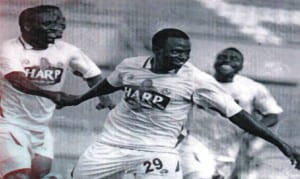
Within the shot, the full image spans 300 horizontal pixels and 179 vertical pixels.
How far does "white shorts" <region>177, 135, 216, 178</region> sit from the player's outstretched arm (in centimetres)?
17

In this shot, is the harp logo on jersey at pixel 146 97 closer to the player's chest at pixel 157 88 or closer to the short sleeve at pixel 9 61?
the player's chest at pixel 157 88

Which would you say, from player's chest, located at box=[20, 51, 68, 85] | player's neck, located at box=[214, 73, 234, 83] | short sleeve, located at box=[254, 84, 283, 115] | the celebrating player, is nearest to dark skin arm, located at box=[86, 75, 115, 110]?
the celebrating player

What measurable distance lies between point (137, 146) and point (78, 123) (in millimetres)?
252

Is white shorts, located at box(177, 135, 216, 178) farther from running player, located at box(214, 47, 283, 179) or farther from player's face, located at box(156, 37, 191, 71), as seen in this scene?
player's face, located at box(156, 37, 191, 71)

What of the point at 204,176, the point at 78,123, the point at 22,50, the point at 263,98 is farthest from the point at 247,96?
the point at 22,50

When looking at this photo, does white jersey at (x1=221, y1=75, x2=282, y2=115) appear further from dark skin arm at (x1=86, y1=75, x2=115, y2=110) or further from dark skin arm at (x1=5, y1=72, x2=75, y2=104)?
dark skin arm at (x1=5, y1=72, x2=75, y2=104)

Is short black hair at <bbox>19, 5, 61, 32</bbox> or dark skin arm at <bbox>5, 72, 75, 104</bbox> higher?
short black hair at <bbox>19, 5, 61, 32</bbox>

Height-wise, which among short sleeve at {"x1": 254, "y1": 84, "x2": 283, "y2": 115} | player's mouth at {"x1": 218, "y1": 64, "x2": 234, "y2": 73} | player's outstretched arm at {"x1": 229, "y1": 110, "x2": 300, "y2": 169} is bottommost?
player's outstretched arm at {"x1": 229, "y1": 110, "x2": 300, "y2": 169}

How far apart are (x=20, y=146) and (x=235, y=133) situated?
86 cm

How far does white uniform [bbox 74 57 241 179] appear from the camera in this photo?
10.9 feet

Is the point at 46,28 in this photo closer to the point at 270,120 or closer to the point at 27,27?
the point at 27,27

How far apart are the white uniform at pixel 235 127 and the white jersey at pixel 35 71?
53 centimetres

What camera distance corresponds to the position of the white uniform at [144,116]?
10.9ft

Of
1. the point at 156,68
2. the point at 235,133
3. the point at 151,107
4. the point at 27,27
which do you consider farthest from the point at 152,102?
the point at 27,27
